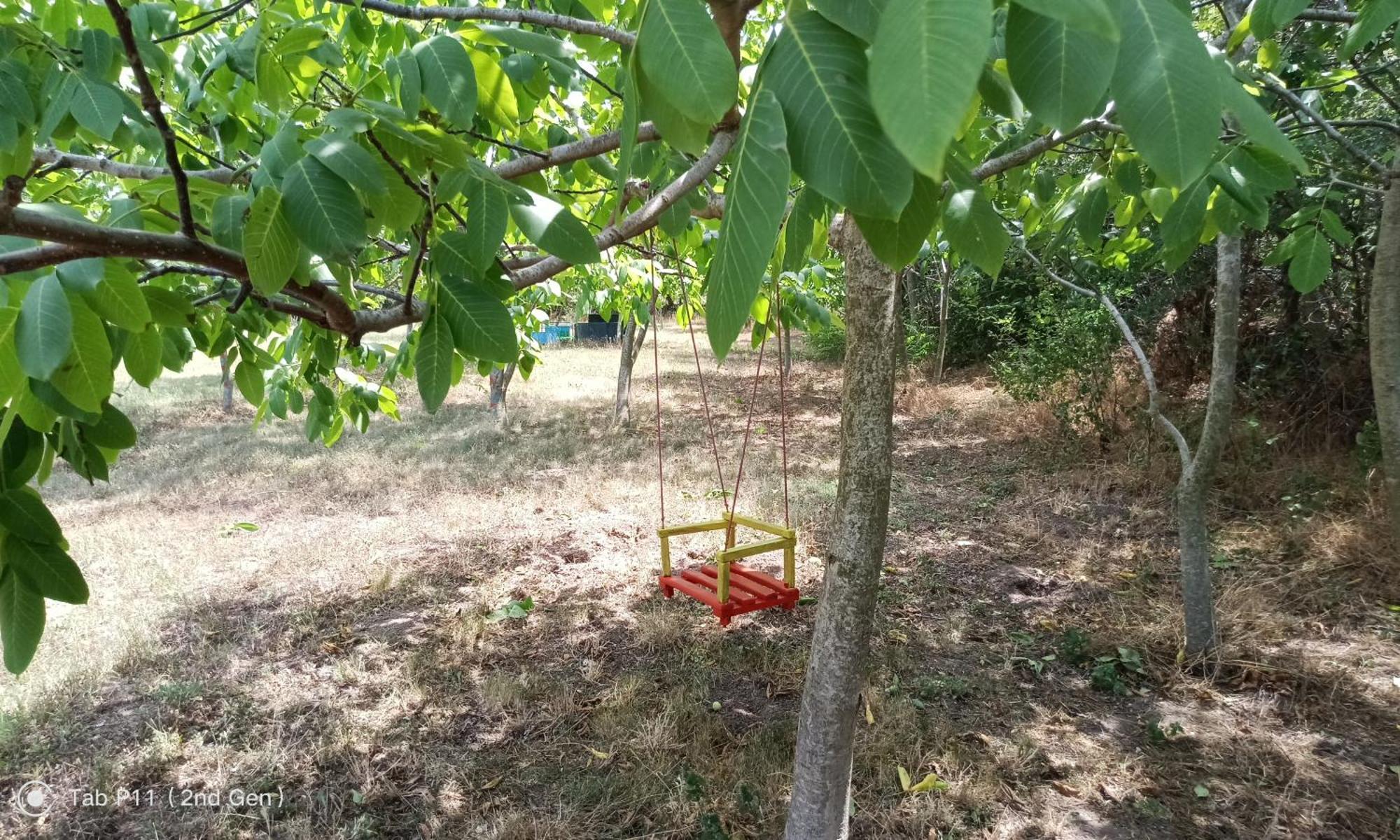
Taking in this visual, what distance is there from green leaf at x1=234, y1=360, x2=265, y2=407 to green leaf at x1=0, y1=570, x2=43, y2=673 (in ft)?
2.97

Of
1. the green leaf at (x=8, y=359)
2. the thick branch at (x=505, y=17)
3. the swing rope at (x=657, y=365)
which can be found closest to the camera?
the green leaf at (x=8, y=359)

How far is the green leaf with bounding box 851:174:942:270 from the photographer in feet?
1.75

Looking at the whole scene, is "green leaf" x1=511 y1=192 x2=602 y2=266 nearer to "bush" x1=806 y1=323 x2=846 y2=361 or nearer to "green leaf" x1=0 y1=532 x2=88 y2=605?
"green leaf" x1=0 y1=532 x2=88 y2=605

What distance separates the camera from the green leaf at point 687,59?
1.46 feet

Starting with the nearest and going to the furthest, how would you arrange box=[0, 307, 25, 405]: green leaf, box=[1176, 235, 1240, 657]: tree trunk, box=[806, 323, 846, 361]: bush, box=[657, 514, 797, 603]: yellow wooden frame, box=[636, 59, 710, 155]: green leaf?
box=[636, 59, 710, 155]: green leaf
box=[0, 307, 25, 405]: green leaf
box=[657, 514, 797, 603]: yellow wooden frame
box=[1176, 235, 1240, 657]: tree trunk
box=[806, 323, 846, 361]: bush

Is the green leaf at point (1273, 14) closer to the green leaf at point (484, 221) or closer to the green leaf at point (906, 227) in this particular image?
the green leaf at point (906, 227)

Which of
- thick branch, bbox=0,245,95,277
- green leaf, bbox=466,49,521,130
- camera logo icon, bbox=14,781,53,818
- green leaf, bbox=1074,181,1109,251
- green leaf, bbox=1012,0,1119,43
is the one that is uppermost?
green leaf, bbox=466,49,521,130

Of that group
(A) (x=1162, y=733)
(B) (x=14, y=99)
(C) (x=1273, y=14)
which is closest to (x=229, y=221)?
(B) (x=14, y=99)

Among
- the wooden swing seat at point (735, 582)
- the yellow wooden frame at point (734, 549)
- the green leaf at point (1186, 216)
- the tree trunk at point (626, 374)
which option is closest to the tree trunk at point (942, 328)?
the tree trunk at point (626, 374)

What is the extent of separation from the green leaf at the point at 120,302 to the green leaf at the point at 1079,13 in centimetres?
90

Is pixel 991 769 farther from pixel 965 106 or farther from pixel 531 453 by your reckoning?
pixel 531 453

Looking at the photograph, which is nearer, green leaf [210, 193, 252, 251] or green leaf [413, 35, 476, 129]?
green leaf [210, 193, 252, 251]

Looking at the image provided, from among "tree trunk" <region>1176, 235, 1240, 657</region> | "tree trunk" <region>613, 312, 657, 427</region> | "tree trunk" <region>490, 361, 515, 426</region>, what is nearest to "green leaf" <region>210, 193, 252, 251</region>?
"tree trunk" <region>1176, 235, 1240, 657</region>

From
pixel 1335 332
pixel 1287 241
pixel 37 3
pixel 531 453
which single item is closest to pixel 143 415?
pixel 531 453
